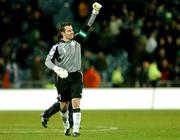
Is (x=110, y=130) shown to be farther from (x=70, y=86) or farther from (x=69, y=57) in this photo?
(x=69, y=57)

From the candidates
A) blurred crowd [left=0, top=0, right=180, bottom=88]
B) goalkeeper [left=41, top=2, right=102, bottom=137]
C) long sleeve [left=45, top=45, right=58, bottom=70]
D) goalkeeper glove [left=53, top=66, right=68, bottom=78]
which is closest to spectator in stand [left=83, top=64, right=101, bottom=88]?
blurred crowd [left=0, top=0, right=180, bottom=88]

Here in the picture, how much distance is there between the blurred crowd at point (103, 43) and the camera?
31781 mm

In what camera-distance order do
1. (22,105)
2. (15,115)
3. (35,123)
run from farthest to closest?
(22,105) → (15,115) → (35,123)

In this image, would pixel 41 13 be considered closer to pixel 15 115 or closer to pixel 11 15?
pixel 11 15

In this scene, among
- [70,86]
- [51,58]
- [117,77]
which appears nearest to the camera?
[51,58]

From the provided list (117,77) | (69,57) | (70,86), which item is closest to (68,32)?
(69,57)

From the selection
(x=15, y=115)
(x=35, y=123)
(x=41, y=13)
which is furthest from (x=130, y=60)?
(x=35, y=123)

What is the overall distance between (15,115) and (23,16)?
7.67 metres

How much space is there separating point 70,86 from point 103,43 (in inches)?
650

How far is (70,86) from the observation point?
1605cm

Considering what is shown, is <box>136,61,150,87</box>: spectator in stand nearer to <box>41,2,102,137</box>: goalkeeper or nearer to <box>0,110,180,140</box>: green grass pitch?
<box>0,110,180,140</box>: green grass pitch

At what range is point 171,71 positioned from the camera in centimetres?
3203

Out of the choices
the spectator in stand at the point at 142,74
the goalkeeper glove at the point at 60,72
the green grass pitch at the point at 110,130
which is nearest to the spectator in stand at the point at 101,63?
the spectator in stand at the point at 142,74

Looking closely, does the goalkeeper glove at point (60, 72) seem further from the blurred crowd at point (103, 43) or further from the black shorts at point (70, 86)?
the blurred crowd at point (103, 43)
